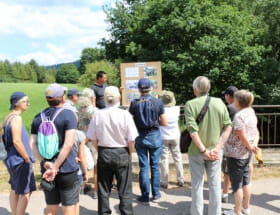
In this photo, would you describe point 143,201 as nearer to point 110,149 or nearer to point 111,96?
point 110,149

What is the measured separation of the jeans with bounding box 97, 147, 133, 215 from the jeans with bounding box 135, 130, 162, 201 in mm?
831

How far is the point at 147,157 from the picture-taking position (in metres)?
4.81

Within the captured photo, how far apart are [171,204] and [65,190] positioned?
6.61ft

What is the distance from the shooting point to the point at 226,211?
14.0 ft

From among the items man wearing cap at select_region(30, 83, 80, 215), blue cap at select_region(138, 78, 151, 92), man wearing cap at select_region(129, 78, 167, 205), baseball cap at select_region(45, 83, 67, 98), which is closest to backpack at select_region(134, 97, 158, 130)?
man wearing cap at select_region(129, 78, 167, 205)

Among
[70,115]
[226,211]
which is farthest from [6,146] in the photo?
[226,211]

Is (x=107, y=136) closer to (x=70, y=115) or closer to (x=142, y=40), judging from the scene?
(x=70, y=115)

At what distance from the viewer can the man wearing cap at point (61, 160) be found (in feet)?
A: 10.1

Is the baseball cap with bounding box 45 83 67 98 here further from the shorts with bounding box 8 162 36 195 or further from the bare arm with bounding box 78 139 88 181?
the shorts with bounding box 8 162 36 195

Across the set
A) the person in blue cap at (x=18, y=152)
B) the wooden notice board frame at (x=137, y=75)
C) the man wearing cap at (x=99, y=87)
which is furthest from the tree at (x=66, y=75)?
the person in blue cap at (x=18, y=152)

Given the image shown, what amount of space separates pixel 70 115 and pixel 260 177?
4.24m

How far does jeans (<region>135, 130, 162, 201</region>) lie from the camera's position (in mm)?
4680

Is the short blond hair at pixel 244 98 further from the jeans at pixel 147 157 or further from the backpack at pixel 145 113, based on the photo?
the jeans at pixel 147 157

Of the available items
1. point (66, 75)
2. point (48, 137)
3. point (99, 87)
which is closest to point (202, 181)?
point (48, 137)
